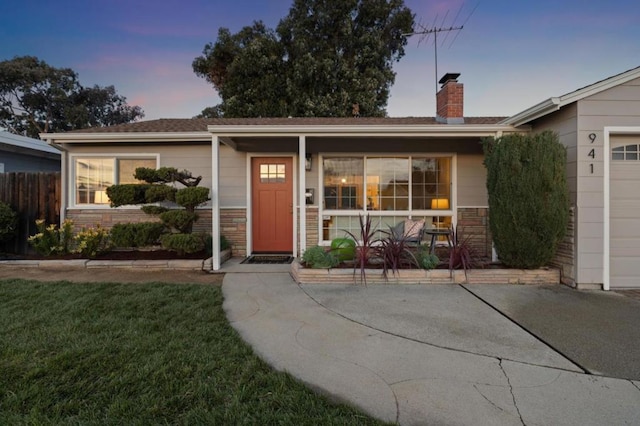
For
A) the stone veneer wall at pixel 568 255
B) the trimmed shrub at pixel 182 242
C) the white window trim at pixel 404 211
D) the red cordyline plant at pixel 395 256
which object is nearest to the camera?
the stone veneer wall at pixel 568 255

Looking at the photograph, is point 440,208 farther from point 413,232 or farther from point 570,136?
point 570,136

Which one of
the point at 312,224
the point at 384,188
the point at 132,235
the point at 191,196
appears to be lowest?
the point at 132,235

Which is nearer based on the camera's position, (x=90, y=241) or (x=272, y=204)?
(x=90, y=241)

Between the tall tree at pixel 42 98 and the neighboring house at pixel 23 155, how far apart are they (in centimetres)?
1569

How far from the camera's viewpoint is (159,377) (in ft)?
7.91

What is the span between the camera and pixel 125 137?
688cm

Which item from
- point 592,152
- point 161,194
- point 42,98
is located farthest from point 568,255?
point 42,98

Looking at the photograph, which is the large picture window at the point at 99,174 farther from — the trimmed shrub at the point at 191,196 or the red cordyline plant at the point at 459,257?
the red cordyline plant at the point at 459,257

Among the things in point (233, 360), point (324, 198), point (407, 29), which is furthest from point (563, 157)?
point (407, 29)

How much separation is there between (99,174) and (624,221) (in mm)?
9652

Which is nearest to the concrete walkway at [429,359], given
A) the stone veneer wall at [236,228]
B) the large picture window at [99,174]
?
the stone veneer wall at [236,228]

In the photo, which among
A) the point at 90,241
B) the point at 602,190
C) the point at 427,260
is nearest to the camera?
the point at 602,190

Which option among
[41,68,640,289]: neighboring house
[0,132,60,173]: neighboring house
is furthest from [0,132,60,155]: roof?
[41,68,640,289]: neighboring house

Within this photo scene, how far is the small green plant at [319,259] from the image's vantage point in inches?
209
